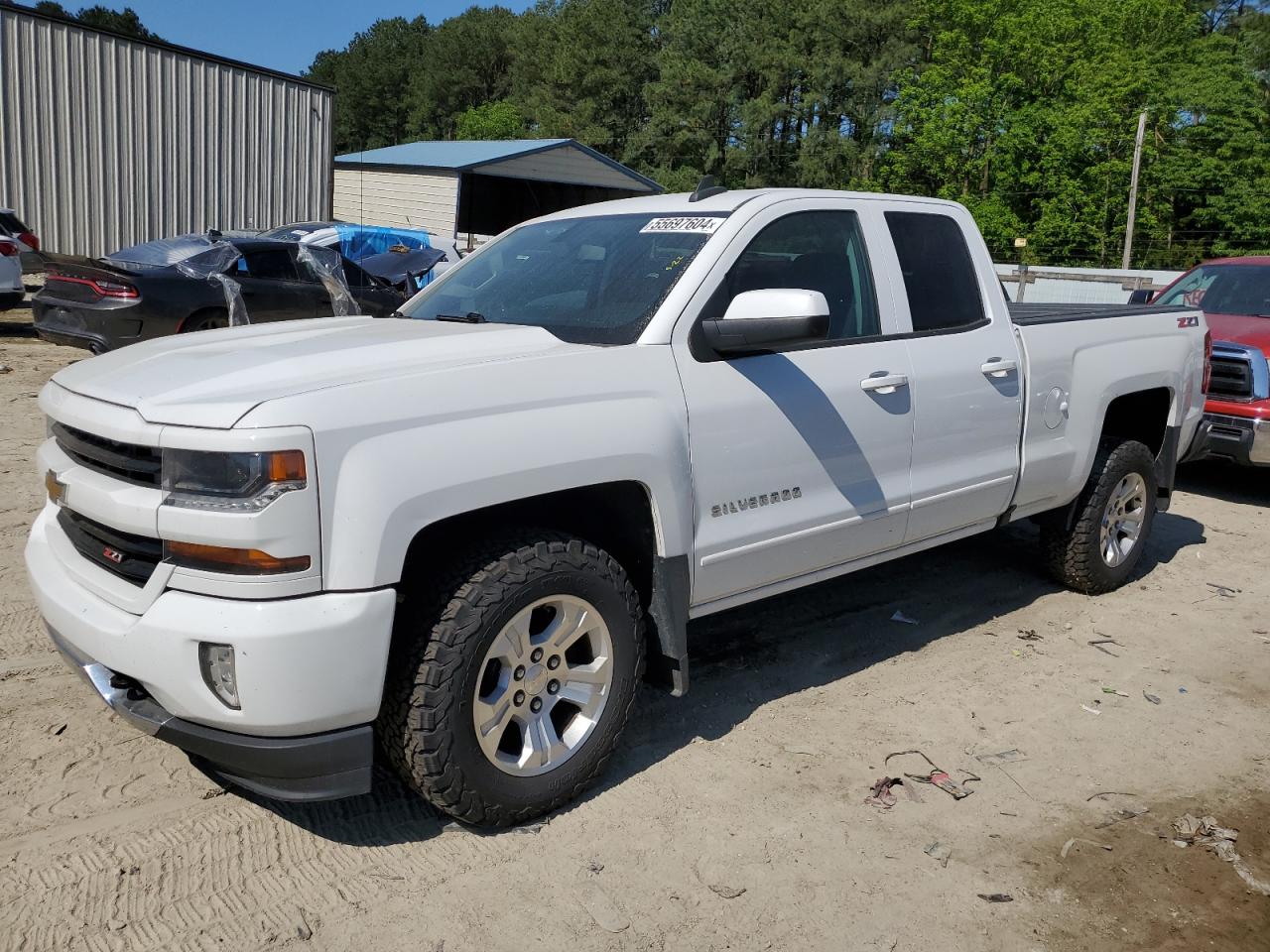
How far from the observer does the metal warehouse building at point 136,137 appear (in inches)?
742

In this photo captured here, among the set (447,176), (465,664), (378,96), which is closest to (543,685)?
(465,664)

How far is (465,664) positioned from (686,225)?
1.89 m

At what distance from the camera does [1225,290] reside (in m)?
9.45

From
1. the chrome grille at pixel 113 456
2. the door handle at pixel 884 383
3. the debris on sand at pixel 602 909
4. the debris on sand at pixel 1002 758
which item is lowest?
the debris on sand at pixel 602 909

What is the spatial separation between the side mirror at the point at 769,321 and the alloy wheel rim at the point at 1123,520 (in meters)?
2.92

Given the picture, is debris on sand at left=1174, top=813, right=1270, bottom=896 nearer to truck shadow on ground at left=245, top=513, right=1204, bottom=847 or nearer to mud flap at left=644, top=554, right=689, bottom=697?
truck shadow on ground at left=245, top=513, right=1204, bottom=847

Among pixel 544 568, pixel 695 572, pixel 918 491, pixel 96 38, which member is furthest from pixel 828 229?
pixel 96 38

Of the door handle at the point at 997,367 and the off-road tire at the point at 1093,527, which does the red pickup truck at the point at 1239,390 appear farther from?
the door handle at the point at 997,367

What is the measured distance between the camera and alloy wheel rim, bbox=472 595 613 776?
3.21 metres

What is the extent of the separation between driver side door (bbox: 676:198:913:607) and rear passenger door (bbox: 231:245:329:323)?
27.6 ft

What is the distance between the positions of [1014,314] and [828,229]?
1.70m

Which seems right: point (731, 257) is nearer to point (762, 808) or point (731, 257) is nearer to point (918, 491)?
point (918, 491)

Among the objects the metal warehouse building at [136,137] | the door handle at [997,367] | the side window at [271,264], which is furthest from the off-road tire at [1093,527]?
the metal warehouse building at [136,137]

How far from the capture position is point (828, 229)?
4348 millimetres
